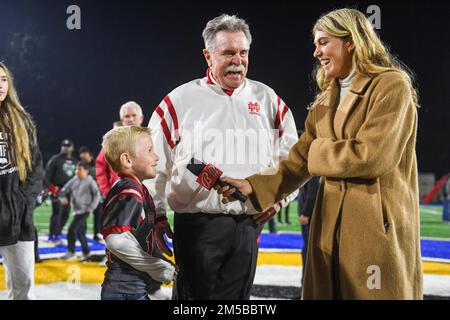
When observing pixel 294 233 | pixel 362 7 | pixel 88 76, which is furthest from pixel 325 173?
pixel 88 76

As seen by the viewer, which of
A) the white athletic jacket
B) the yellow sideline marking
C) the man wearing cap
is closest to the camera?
the white athletic jacket

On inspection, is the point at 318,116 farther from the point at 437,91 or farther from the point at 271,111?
the point at 437,91

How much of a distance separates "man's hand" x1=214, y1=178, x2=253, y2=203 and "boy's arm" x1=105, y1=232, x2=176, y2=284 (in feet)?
1.62

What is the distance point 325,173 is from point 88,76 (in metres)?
31.7

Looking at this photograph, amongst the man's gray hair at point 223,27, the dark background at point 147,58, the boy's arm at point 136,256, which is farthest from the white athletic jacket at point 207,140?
the dark background at point 147,58

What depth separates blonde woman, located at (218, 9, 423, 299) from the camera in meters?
2.49

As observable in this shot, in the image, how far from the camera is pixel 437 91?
95.9ft

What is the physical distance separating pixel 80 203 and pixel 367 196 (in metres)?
6.59

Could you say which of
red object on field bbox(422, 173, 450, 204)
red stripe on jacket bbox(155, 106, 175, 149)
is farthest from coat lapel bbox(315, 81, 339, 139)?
red object on field bbox(422, 173, 450, 204)

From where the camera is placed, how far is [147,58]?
29016 mm

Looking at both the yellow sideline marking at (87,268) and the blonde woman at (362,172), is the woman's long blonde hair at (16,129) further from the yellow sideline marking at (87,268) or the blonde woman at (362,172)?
the yellow sideline marking at (87,268)

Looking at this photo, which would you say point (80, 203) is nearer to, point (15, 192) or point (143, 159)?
point (15, 192)

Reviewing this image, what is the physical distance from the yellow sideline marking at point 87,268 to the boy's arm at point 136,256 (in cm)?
362

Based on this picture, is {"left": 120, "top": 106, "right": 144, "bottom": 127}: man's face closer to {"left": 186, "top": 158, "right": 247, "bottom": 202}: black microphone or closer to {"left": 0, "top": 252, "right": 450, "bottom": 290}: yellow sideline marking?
{"left": 0, "top": 252, "right": 450, "bottom": 290}: yellow sideline marking
